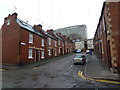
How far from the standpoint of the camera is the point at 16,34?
16.0 m

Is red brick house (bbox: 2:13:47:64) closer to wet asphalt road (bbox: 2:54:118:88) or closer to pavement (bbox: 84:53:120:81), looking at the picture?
wet asphalt road (bbox: 2:54:118:88)

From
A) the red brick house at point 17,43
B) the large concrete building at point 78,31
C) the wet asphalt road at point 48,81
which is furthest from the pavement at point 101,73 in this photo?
the large concrete building at point 78,31

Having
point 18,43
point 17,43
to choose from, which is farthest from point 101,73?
point 17,43

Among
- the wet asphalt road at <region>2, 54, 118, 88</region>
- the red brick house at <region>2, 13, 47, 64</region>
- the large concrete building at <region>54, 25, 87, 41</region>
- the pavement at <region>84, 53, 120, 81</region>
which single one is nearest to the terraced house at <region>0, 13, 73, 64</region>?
the red brick house at <region>2, 13, 47, 64</region>

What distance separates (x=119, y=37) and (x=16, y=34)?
15.6 metres

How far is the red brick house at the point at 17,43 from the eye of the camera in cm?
1546

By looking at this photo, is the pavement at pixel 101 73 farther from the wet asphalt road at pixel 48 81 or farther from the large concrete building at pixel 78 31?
the large concrete building at pixel 78 31

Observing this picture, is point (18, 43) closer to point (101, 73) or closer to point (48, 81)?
point (48, 81)

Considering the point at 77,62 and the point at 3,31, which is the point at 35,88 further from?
the point at 3,31

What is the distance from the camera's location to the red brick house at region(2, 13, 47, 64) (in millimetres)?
15461

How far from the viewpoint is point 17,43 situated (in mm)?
15523

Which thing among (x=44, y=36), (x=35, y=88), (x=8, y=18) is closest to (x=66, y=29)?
(x=44, y=36)

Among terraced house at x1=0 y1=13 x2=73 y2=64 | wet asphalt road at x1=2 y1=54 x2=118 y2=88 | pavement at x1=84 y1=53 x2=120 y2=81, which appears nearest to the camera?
wet asphalt road at x1=2 y1=54 x2=118 y2=88

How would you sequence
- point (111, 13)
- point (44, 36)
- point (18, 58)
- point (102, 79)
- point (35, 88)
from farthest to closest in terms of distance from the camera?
1. point (44, 36)
2. point (18, 58)
3. point (111, 13)
4. point (102, 79)
5. point (35, 88)
